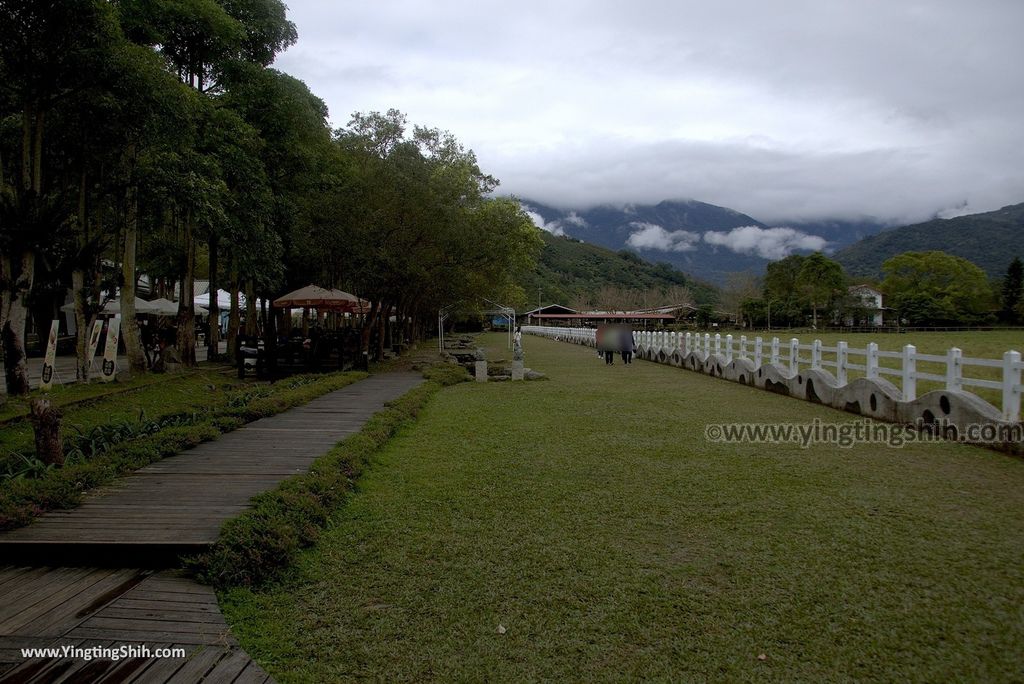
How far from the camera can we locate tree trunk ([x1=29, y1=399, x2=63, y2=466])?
580 centimetres

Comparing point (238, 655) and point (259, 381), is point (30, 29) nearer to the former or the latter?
point (259, 381)

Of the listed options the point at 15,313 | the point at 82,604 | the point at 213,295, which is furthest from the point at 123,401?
the point at 82,604

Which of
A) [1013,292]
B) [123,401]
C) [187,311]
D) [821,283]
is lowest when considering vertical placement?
[123,401]

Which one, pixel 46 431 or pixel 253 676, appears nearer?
pixel 253 676

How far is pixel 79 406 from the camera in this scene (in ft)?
35.8

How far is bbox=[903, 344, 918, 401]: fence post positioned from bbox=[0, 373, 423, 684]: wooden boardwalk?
746cm

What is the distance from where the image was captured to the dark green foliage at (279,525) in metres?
3.88

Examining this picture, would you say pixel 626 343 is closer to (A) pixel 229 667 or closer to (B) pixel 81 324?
(B) pixel 81 324

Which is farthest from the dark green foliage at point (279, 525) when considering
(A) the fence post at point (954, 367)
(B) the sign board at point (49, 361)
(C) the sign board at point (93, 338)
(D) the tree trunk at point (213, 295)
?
(D) the tree trunk at point (213, 295)

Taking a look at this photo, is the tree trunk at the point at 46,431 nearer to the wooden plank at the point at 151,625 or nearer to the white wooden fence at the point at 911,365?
the wooden plank at the point at 151,625

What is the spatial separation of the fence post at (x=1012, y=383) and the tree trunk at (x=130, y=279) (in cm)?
1423

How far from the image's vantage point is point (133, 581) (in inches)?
156

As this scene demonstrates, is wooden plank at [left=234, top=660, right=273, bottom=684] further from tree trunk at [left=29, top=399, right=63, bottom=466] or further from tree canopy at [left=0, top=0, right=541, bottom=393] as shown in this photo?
tree canopy at [left=0, top=0, right=541, bottom=393]

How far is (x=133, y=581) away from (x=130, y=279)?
1195 cm
